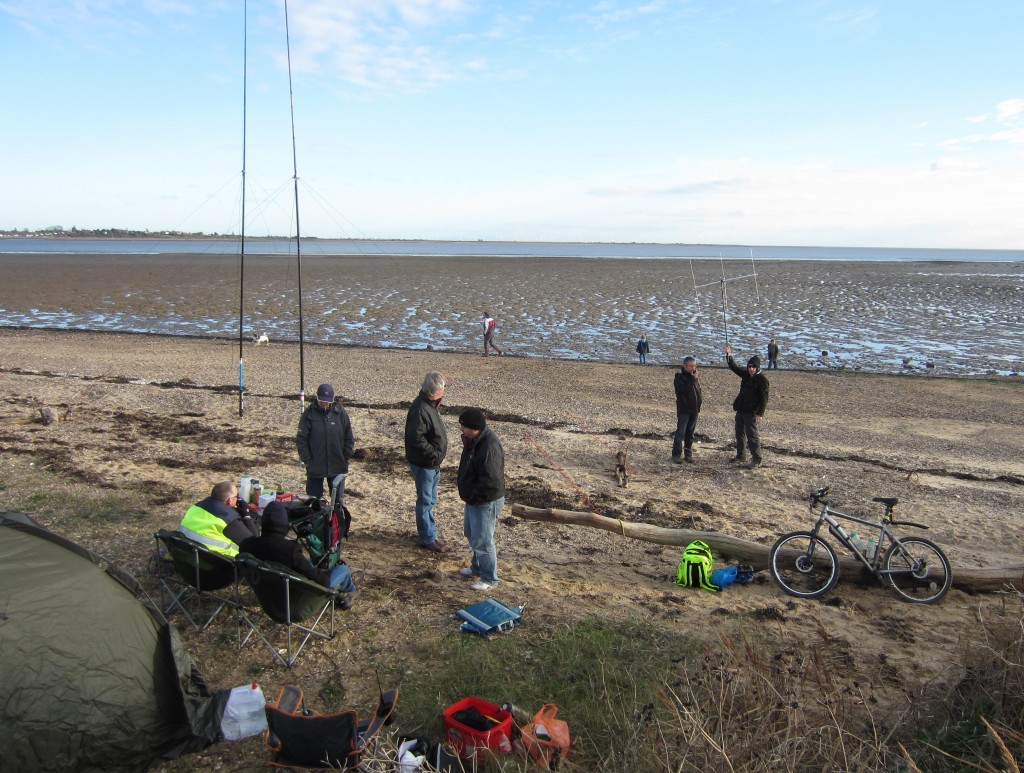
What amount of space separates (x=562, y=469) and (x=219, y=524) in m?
5.91

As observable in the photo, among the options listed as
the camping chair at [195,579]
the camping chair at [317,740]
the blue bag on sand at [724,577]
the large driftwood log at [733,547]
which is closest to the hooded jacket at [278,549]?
the camping chair at [195,579]

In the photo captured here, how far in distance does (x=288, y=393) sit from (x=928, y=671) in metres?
12.7

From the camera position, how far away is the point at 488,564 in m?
6.70

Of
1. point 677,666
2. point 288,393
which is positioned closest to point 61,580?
point 677,666

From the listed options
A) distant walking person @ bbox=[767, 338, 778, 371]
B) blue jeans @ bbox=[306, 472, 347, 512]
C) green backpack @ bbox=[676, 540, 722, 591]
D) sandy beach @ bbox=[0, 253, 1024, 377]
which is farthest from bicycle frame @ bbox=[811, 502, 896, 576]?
distant walking person @ bbox=[767, 338, 778, 371]

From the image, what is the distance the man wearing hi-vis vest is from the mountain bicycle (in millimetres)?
4806

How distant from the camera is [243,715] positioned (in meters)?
4.58

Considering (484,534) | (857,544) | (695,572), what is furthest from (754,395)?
(484,534)

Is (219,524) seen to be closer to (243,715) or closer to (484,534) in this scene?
(243,715)

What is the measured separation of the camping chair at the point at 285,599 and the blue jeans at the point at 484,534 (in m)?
1.47

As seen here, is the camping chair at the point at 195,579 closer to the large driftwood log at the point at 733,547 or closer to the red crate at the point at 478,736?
the red crate at the point at 478,736

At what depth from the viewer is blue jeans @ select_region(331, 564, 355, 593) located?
588 centimetres

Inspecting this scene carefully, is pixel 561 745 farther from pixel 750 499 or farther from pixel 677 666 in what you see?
pixel 750 499

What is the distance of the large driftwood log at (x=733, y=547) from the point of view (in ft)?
22.8
